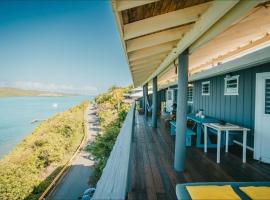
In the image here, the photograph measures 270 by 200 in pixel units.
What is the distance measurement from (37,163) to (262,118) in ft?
57.0

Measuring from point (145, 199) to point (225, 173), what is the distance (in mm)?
1967

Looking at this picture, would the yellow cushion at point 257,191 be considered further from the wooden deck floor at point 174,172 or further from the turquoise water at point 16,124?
the turquoise water at point 16,124

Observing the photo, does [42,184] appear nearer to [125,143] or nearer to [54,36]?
[125,143]

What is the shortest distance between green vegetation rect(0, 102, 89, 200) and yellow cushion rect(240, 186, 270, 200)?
13.0 metres

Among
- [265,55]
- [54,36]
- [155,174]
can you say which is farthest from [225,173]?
[54,36]

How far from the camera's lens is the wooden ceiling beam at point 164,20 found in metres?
2.29

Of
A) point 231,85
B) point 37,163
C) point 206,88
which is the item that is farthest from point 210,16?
point 37,163

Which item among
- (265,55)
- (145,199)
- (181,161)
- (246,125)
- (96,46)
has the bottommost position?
(145,199)

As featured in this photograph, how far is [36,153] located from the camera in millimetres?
17594

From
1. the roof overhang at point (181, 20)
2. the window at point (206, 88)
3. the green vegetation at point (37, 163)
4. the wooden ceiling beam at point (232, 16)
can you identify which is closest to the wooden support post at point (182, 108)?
the roof overhang at point (181, 20)

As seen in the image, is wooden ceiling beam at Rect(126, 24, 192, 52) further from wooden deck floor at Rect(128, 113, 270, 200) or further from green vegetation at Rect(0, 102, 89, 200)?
green vegetation at Rect(0, 102, 89, 200)

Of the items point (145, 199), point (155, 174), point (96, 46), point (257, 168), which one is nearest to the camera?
point (145, 199)

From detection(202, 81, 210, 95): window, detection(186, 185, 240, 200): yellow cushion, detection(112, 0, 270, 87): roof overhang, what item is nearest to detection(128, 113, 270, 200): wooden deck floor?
detection(186, 185, 240, 200): yellow cushion

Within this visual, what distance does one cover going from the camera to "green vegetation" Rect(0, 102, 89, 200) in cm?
1172
